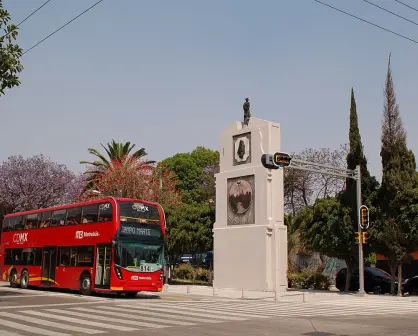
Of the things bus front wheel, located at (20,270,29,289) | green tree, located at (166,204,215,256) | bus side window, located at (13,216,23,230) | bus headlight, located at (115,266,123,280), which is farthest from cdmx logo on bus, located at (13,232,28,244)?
green tree, located at (166,204,215,256)

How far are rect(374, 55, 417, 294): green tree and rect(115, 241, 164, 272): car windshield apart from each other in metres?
11.6

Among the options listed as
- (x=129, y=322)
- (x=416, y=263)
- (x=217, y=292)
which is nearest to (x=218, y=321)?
(x=129, y=322)

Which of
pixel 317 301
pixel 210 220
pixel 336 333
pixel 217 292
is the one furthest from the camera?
pixel 210 220

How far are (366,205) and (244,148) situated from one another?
757 centimetres

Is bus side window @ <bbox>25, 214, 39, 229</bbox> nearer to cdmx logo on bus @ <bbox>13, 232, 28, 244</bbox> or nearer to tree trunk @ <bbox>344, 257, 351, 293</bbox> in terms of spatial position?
cdmx logo on bus @ <bbox>13, 232, 28, 244</bbox>

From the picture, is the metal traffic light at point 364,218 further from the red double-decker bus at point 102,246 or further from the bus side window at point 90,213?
the bus side window at point 90,213

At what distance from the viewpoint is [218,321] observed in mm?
14102

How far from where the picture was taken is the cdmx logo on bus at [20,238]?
1131 inches

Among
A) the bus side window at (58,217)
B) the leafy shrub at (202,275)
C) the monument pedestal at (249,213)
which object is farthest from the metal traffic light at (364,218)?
the leafy shrub at (202,275)

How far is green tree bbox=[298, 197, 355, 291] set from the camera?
2816 centimetres

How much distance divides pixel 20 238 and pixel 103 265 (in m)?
9.02

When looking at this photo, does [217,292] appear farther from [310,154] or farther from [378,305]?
[310,154]

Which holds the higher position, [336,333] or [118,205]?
[118,205]

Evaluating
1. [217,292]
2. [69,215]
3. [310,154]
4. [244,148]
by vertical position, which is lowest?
[217,292]
